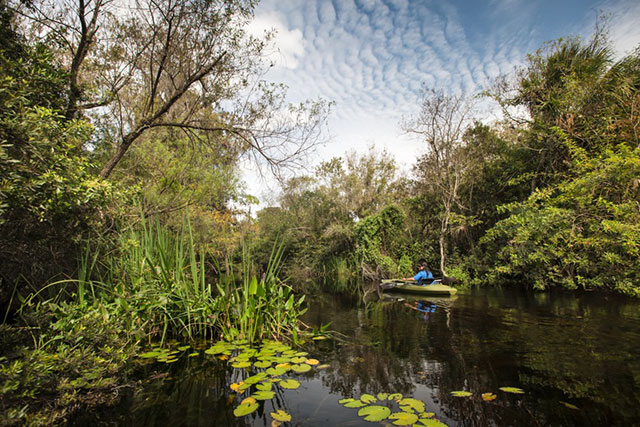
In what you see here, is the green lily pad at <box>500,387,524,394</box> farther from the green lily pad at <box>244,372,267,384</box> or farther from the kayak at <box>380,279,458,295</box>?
the kayak at <box>380,279,458,295</box>

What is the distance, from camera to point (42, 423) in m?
1.75

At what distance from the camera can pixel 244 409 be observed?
2.34 m

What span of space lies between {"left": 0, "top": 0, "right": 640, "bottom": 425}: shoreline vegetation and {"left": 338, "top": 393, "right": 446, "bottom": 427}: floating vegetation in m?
1.48

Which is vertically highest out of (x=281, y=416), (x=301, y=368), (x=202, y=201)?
(x=202, y=201)

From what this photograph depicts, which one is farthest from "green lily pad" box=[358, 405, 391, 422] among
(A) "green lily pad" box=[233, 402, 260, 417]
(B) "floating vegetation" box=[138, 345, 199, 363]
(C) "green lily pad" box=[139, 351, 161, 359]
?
(C) "green lily pad" box=[139, 351, 161, 359]

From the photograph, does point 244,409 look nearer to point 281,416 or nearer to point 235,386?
point 281,416

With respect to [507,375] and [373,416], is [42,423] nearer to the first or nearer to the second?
[373,416]

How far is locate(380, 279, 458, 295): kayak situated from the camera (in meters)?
9.60

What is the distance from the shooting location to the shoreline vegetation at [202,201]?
2.41m

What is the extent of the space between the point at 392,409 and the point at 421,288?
26.4 ft

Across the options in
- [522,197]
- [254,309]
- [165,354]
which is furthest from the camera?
[522,197]

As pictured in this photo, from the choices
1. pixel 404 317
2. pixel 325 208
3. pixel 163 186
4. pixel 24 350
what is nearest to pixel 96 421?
pixel 24 350

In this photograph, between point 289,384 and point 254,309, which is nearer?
point 289,384

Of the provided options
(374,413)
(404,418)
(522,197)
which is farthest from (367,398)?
(522,197)
